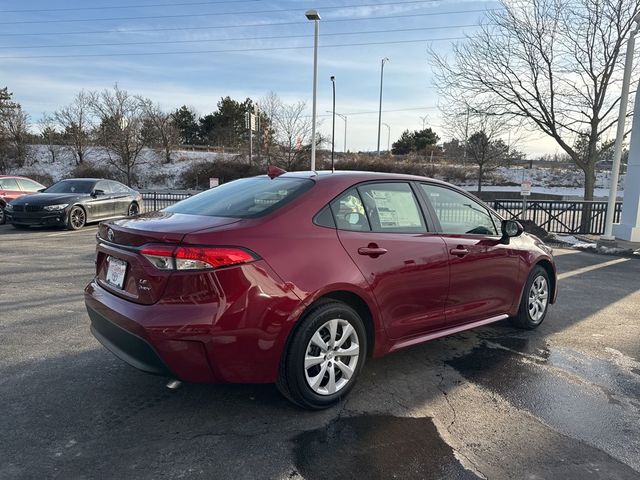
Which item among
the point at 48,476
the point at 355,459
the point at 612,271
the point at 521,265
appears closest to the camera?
the point at 48,476

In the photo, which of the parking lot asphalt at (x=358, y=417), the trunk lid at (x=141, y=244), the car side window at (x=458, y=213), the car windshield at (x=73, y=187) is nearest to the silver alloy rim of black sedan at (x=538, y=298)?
the parking lot asphalt at (x=358, y=417)

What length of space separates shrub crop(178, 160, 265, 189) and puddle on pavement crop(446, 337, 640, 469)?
36270 millimetres

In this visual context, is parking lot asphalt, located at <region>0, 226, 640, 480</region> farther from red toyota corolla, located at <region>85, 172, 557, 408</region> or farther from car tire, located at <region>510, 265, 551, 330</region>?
red toyota corolla, located at <region>85, 172, 557, 408</region>

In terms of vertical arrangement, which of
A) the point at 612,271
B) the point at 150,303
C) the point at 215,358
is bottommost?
the point at 612,271

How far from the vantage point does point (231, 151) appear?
1932 inches

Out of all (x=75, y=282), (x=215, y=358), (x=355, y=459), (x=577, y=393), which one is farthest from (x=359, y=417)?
(x=75, y=282)

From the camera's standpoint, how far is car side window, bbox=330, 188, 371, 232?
3.41 m

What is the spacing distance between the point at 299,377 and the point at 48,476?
1.44 metres

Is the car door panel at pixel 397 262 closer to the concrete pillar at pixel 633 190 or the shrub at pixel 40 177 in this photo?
the concrete pillar at pixel 633 190

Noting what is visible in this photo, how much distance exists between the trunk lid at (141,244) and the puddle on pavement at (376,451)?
127 centimetres

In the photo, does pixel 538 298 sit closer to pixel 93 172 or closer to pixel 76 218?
pixel 76 218

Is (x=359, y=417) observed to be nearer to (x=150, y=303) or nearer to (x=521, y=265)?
(x=150, y=303)

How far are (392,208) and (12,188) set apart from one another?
1454 cm

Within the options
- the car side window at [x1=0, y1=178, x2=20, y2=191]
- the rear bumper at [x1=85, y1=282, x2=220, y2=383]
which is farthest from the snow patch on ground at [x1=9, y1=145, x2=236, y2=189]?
the rear bumper at [x1=85, y1=282, x2=220, y2=383]
